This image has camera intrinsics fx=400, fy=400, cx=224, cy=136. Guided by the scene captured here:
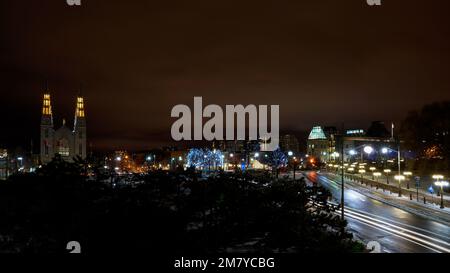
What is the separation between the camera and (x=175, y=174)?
8234 mm

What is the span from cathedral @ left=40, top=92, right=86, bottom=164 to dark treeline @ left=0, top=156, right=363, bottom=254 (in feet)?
567

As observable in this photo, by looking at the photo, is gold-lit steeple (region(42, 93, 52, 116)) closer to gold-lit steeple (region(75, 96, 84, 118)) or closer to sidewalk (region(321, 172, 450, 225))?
gold-lit steeple (region(75, 96, 84, 118))

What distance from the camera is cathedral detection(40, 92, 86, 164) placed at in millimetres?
169500

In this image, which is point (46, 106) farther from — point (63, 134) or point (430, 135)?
point (430, 135)

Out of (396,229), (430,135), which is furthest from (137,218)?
(430,135)

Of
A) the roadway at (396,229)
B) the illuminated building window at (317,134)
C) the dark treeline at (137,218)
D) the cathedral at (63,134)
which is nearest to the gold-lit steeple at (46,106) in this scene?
the cathedral at (63,134)

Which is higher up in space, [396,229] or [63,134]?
[63,134]

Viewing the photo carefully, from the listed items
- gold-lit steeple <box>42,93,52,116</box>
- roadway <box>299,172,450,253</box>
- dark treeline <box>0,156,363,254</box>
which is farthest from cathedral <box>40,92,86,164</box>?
dark treeline <box>0,156,363,254</box>

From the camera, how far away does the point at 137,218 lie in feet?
19.5

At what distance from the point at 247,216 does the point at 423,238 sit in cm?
2147

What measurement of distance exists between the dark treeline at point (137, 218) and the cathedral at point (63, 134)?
173 meters

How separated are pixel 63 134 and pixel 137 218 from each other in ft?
593
